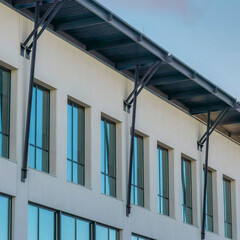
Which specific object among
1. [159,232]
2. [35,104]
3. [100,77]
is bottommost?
[159,232]

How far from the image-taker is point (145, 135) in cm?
3803

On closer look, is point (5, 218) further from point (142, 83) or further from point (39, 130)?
point (142, 83)

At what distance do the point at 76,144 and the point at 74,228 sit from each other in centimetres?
341

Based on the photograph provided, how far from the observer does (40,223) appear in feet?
99.1

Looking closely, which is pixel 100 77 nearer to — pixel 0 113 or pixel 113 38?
pixel 113 38

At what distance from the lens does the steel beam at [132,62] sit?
1400 inches

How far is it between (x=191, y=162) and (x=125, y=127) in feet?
23.7

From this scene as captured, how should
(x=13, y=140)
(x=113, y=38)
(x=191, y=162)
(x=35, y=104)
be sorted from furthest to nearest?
(x=191, y=162) → (x=113, y=38) → (x=35, y=104) → (x=13, y=140)

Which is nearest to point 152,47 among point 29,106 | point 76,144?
point 76,144

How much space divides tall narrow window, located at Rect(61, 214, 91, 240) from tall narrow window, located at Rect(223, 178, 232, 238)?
14.3m

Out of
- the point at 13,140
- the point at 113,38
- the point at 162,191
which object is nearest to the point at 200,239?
the point at 162,191

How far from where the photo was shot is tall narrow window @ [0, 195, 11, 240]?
28.2 metres

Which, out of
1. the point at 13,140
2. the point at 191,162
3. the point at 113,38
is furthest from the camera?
the point at 191,162

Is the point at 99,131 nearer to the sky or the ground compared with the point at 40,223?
nearer to the sky
